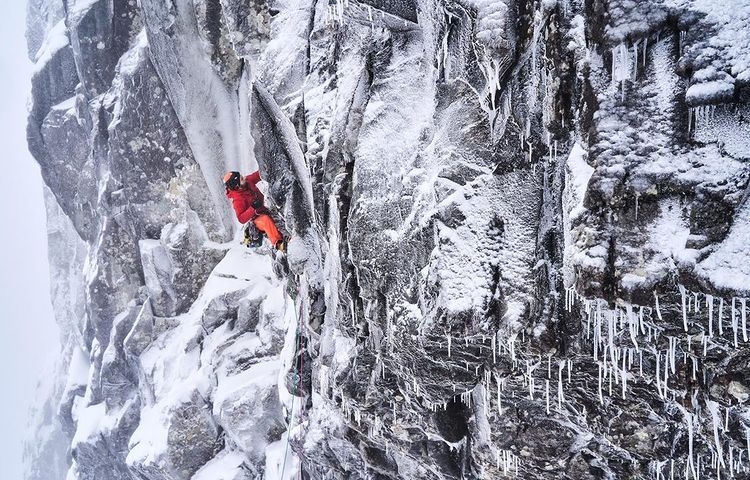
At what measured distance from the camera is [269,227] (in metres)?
10.9

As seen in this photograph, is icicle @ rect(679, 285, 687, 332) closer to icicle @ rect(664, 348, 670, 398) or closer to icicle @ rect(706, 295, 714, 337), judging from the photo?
icicle @ rect(706, 295, 714, 337)

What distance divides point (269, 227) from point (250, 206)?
0.84 metres

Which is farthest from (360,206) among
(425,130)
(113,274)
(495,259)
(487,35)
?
(113,274)

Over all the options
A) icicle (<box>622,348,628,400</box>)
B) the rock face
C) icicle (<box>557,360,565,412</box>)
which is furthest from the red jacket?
icicle (<box>622,348,628,400</box>)

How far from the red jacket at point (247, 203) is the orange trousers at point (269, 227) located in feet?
0.50

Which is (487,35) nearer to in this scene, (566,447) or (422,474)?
(566,447)

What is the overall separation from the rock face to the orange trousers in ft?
2.26

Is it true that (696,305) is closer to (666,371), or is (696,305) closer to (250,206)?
(666,371)

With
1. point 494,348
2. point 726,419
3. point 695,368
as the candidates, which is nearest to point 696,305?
point 695,368

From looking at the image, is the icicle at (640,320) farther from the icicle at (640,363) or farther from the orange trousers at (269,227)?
the orange trousers at (269,227)

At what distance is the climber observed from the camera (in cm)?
1082

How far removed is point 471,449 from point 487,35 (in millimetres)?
5652

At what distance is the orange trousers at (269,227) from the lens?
1080 centimetres

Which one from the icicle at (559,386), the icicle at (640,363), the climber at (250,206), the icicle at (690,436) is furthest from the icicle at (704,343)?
the climber at (250,206)
